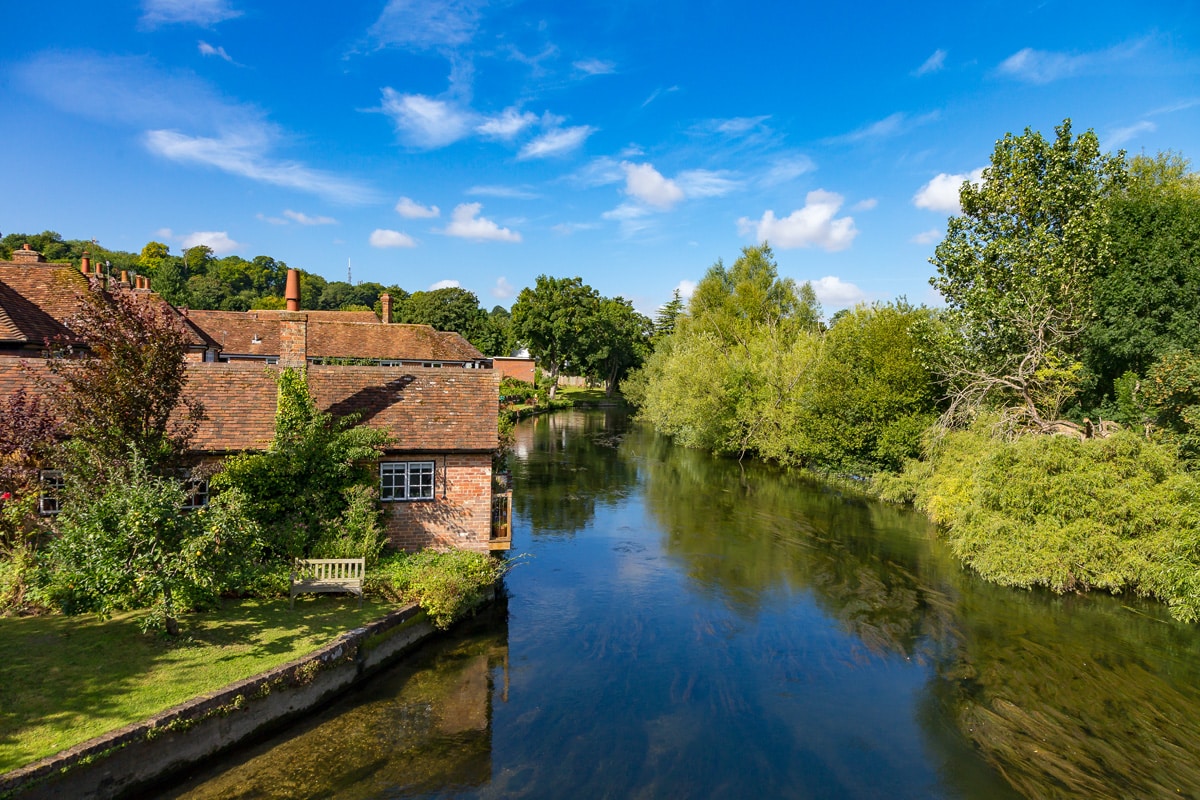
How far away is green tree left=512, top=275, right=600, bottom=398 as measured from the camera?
82500mm

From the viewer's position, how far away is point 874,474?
33438 mm

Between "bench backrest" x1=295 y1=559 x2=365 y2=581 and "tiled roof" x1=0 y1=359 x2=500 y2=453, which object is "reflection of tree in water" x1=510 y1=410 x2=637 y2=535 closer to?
"tiled roof" x1=0 y1=359 x2=500 y2=453

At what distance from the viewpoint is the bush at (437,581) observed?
15023 millimetres

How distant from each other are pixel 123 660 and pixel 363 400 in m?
8.89

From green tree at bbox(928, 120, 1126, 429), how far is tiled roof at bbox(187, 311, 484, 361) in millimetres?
34111

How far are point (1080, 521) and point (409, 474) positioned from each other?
63.7 ft

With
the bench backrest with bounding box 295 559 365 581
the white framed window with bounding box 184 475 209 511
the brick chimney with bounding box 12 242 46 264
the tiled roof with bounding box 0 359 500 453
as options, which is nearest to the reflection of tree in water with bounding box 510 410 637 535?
the tiled roof with bounding box 0 359 500 453

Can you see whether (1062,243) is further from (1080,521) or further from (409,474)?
(409,474)

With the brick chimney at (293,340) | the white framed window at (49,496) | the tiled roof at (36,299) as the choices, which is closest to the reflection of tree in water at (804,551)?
the brick chimney at (293,340)

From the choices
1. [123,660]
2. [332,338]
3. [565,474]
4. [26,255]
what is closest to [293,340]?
[123,660]

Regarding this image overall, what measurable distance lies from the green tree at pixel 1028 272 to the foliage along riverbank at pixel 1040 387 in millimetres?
88

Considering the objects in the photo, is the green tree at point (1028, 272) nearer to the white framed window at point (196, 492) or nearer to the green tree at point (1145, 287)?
the green tree at point (1145, 287)

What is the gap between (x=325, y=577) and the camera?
1470cm

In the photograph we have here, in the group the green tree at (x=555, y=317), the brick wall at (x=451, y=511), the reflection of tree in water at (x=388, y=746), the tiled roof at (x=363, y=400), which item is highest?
the green tree at (x=555, y=317)
